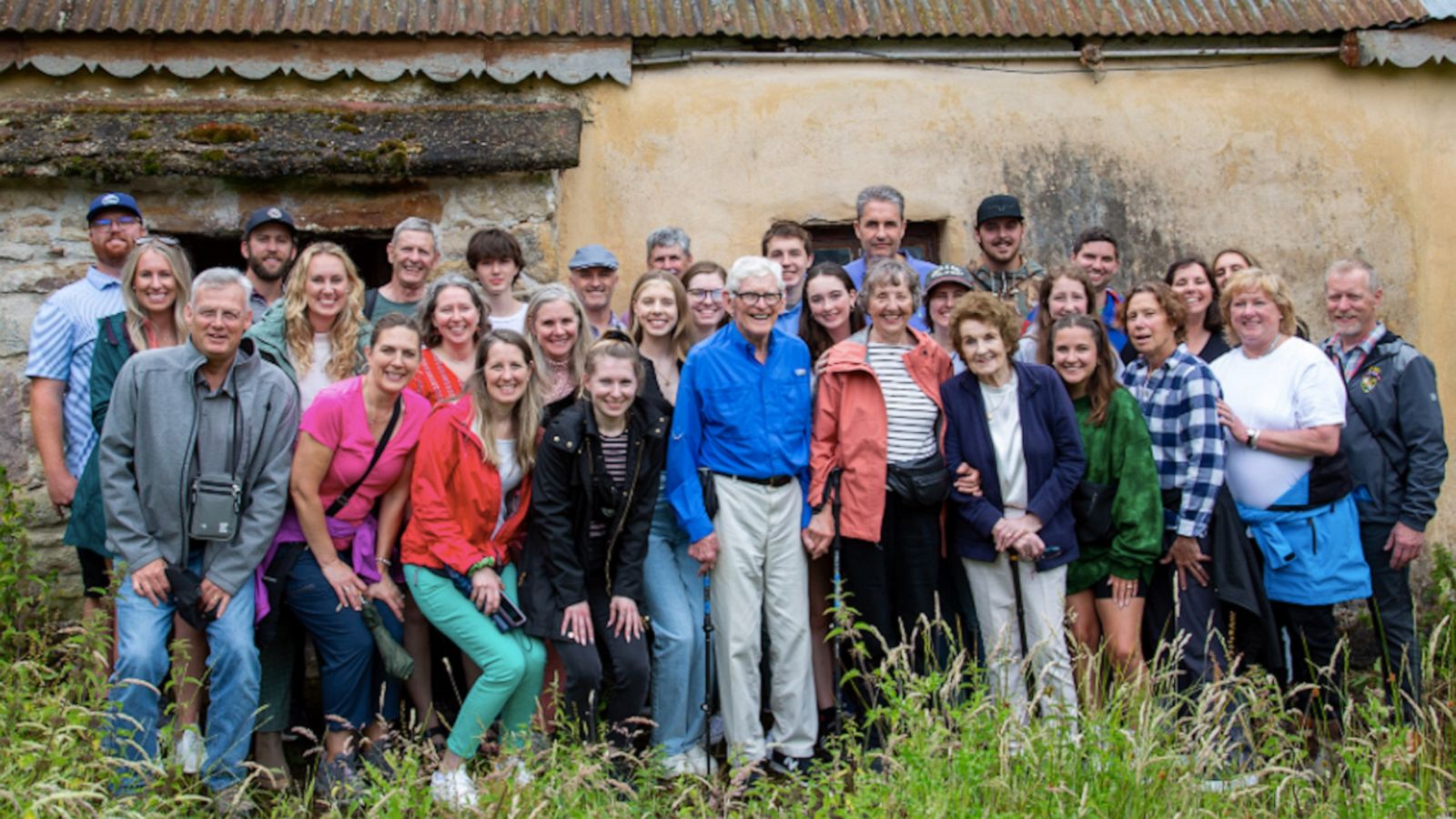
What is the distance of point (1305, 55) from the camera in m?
6.75

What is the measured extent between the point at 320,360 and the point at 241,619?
100 cm

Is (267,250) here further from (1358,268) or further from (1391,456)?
(1391,456)

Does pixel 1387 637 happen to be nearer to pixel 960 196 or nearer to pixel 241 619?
pixel 960 196

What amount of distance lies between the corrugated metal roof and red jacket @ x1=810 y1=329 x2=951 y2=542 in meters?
2.67

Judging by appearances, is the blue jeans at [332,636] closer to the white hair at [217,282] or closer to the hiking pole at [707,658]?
the white hair at [217,282]

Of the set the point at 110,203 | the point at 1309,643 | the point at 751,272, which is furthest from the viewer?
the point at 110,203

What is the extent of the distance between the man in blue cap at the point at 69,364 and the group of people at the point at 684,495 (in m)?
0.01

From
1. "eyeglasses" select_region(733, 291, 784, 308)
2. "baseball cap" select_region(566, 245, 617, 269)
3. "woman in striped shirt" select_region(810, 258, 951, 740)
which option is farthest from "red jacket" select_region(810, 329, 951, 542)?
"baseball cap" select_region(566, 245, 617, 269)

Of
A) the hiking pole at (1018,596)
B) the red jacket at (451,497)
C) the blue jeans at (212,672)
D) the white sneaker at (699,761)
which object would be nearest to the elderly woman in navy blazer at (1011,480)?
the hiking pole at (1018,596)

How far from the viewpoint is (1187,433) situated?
14.3 ft

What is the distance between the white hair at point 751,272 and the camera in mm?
4371

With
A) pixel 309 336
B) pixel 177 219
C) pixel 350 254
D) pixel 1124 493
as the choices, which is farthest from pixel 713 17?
pixel 1124 493

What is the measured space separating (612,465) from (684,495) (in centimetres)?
28

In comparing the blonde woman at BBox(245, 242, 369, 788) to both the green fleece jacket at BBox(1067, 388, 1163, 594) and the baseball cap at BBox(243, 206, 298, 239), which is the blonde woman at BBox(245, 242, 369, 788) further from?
the green fleece jacket at BBox(1067, 388, 1163, 594)
